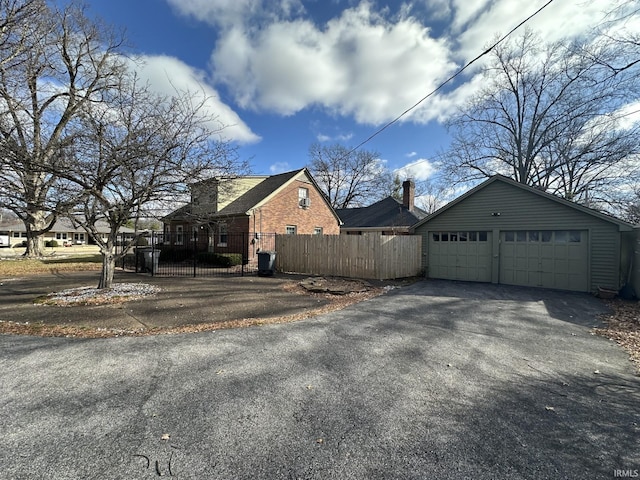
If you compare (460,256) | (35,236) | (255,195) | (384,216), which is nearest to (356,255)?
(460,256)

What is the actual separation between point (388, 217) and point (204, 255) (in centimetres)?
1445

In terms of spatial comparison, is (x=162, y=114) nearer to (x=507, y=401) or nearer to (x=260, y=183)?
(x=507, y=401)

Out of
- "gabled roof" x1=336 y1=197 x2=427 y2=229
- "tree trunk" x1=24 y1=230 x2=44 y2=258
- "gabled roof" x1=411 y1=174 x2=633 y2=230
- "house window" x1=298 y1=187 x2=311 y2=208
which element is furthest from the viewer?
"gabled roof" x1=336 y1=197 x2=427 y2=229

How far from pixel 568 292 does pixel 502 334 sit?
22.7 ft

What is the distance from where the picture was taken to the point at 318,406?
293cm

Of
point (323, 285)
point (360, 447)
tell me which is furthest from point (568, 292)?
point (360, 447)

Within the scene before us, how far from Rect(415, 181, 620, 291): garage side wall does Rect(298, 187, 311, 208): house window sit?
344 inches

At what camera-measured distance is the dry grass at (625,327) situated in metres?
4.88

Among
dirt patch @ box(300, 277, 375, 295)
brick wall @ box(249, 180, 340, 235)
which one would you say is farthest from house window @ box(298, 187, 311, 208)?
dirt patch @ box(300, 277, 375, 295)

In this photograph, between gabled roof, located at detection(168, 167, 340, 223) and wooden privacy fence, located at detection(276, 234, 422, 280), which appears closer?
wooden privacy fence, located at detection(276, 234, 422, 280)

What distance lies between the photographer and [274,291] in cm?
969

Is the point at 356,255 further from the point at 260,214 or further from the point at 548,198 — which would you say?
the point at 548,198

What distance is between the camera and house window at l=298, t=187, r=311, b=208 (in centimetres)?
1978

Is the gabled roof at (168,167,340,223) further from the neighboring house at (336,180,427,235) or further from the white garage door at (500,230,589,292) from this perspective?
the white garage door at (500,230,589,292)
